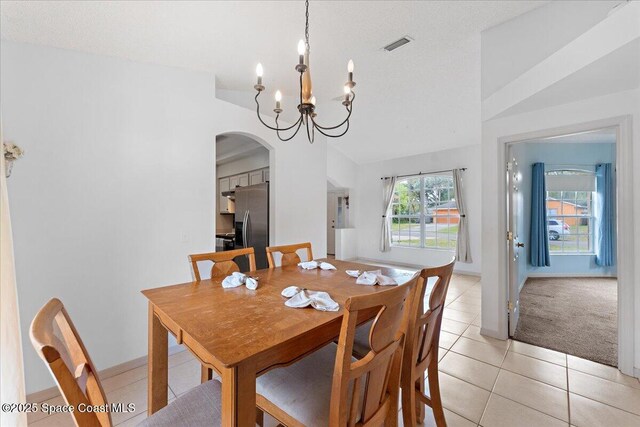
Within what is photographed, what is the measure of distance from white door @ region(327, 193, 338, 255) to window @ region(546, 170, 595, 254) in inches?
190

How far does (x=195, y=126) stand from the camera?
8.80 feet

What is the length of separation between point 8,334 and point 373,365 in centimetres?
106

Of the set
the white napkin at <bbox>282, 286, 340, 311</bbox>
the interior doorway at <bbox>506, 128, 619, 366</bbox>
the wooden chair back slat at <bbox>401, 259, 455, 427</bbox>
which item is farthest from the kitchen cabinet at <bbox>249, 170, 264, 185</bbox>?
the interior doorway at <bbox>506, 128, 619, 366</bbox>

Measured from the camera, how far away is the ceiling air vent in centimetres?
243

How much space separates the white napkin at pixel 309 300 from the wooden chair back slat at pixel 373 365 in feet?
0.89

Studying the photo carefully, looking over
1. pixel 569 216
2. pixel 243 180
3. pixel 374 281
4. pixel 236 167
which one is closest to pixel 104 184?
pixel 374 281

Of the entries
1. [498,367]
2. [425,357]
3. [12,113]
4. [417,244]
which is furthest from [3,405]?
[417,244]

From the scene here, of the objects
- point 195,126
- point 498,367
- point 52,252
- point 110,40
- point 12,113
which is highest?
point 110,40

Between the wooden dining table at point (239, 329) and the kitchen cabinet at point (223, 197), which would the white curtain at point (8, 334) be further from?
the kitchen cabinet at point (223, 197)

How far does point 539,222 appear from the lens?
16.3ft

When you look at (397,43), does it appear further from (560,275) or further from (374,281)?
(560,275)

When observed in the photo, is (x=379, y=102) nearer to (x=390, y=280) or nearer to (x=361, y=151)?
(x=361, y=151)

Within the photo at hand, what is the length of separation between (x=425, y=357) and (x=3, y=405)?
1.66 metres

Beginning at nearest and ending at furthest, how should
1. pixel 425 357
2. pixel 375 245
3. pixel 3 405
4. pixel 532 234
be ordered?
pixel 3 405 → pixel 425 357 → pixel 532 234 → pixel 375 245
